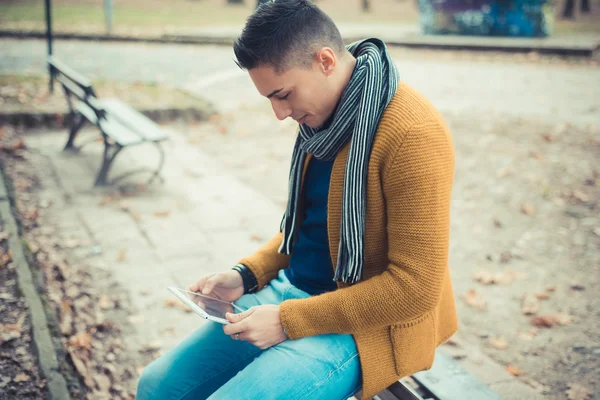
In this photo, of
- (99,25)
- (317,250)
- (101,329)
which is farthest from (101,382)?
(99,25)

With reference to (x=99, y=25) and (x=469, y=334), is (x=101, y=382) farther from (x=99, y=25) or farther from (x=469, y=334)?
(x=99, y=25)

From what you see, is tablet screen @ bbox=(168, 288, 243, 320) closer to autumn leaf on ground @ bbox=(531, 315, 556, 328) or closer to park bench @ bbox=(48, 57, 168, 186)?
autumn leaf on ground @ bbox=(531, 315, 556, 328)

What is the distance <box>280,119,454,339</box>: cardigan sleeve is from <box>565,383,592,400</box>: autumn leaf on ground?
1650 millimetres

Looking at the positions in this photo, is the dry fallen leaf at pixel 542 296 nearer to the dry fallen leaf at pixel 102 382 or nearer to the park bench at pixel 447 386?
the park bench at pixel 447 386

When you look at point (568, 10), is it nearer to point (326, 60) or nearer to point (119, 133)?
point (119, 133)

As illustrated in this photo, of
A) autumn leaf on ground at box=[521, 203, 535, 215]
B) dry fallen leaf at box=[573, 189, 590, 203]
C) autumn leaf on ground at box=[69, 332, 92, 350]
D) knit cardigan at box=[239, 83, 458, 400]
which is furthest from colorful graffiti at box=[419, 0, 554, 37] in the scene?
knit cardigan at box=[239, 83, 458, 400]

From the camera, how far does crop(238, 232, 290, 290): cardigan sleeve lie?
7.20ft

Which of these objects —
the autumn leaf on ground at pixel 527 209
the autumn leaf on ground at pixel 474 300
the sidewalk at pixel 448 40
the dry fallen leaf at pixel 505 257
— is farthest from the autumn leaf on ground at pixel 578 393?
the sidewalk at pixel 448 40

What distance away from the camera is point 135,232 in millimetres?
4496

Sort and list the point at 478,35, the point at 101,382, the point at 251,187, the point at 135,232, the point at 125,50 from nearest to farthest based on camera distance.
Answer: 1. the point at 101,382
2. the point at 135,232
3. the point at 251,187
4. the point at 125,50
5. the point at 478,35

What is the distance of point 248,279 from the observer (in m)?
2.18

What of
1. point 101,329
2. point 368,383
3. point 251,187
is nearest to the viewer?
point 368,383

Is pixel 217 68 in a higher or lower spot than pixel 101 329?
higher

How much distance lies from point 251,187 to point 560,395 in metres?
3.47
